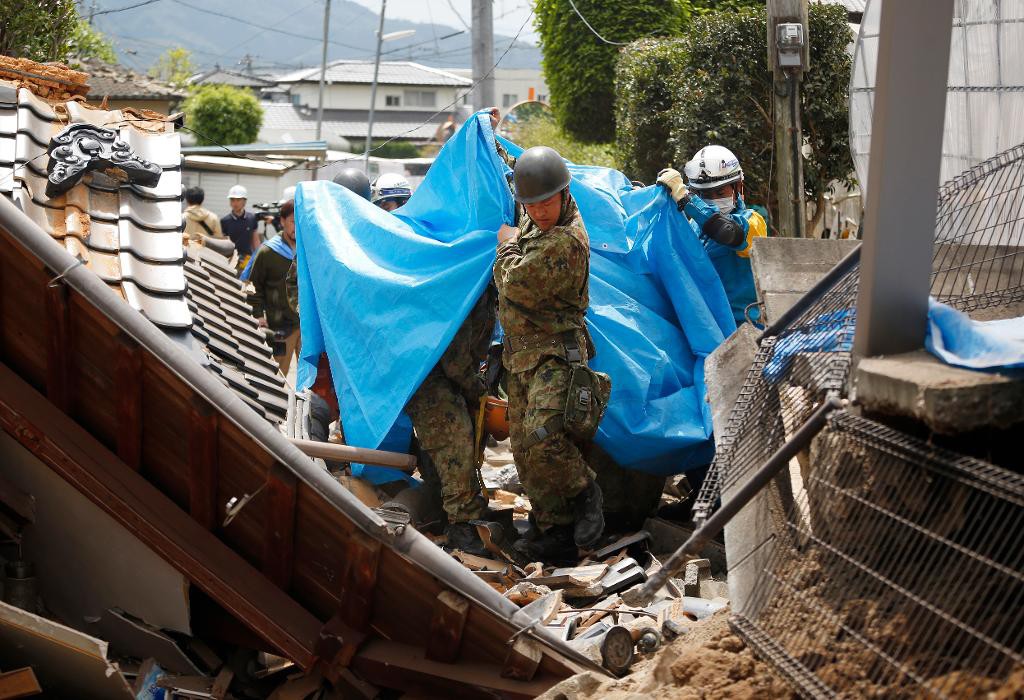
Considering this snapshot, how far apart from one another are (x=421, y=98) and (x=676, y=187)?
259 ft

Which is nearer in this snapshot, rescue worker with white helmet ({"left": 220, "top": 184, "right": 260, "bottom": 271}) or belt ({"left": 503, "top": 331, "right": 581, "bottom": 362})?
belt ({"left": 503, "top": 331, "right": 581, "bottom": 362})

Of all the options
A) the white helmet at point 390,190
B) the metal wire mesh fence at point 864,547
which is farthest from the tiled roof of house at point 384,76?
the metal wire mesh fence at point 864,547

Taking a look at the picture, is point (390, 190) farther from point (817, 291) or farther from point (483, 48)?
point (483, 48)

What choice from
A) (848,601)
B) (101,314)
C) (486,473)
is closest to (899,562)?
(848,601)

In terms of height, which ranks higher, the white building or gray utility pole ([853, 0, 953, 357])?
the white building

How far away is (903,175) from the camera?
3.23 metres

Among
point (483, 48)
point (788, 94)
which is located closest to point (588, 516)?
point (788, 94)

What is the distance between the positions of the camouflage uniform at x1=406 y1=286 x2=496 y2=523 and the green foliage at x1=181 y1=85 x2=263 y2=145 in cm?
3706

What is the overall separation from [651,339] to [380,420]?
64.6 inches

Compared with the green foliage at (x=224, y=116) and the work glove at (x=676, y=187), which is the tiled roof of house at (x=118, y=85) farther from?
the work glove at (x=676, y=187)

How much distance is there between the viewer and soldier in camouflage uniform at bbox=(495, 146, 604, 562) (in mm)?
5871

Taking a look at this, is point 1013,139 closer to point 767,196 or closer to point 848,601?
point 848,601

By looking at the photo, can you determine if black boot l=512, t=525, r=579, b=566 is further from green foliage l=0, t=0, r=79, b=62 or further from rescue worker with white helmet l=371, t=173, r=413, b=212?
green foliage l=0, t=0, r=79, b=62

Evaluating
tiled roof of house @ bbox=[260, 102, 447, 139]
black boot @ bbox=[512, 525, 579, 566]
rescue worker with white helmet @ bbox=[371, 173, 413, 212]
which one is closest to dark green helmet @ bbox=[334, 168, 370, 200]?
rescue worker with white helmet @ bbox=[371, 173, 413, 212]
